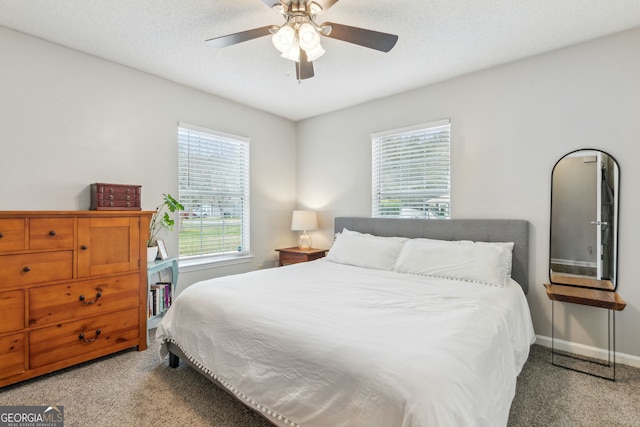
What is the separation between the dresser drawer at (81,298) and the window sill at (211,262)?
80 centimetres

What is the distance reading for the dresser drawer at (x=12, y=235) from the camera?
2.05 m

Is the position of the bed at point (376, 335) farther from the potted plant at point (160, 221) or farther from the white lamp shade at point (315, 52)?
the white lamp shade at point (315, 52)

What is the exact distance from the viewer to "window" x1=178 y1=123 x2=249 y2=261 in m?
3.55

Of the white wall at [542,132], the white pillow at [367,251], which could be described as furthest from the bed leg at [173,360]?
the white wall at [542,132]

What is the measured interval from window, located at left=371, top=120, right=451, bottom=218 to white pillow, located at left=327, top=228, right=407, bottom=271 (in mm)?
503

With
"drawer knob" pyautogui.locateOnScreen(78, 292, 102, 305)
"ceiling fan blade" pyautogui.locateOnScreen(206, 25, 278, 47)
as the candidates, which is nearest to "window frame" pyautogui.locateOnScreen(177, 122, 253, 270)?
"drawer knob" pyautogui.locateOnScreen(78, 292, 102, 305)

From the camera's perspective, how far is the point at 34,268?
2.18 metres

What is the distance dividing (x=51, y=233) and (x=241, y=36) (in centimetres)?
194

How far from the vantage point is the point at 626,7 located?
7.02 feet

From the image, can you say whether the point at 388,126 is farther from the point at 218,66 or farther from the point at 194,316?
the point at 194,316

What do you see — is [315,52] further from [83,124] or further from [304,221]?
[304,221]

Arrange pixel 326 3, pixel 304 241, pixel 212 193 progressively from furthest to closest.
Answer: pixel 304 241 → pixel 212 193 → pixel 326 3

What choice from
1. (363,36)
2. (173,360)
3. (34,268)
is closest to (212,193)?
(34,268)

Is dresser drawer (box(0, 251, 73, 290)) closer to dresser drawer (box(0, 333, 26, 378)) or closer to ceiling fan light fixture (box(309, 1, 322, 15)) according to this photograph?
dresser drawer (box(0, 333, 26, 378))
